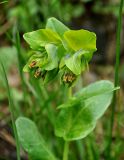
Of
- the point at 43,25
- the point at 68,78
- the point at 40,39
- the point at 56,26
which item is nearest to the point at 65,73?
the point at 68,78

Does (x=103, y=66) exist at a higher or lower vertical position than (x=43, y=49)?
lower

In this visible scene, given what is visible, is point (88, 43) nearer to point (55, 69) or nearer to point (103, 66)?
point (55, 69)

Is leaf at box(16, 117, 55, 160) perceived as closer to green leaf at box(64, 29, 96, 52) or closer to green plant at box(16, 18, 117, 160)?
green plant at box(16, 18, 117, 160)

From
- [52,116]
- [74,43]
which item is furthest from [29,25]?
[74,43]

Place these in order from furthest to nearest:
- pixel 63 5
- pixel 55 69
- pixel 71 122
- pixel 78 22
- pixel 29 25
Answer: pixel 78 22 → pixel 63 5 → pixel 29 25 → pixel 71 122 → pixel 55 69

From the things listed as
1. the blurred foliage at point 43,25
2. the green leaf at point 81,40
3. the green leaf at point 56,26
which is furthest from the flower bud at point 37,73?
the blurred foliage at point 43,25

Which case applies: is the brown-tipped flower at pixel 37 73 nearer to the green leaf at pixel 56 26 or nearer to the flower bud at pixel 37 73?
the flower bud at pixel 37 73

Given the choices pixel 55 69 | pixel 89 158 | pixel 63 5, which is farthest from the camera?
pixel 63 5
